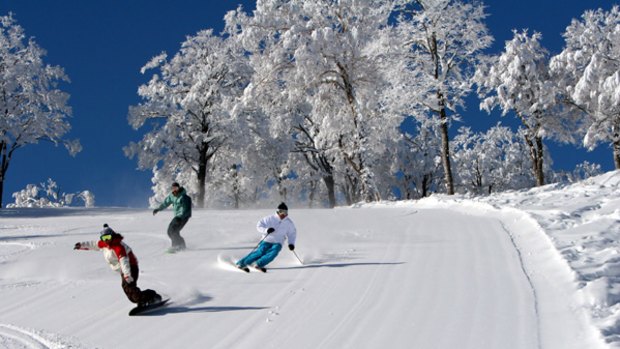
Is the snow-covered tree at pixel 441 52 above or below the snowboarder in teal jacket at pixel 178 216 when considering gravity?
above

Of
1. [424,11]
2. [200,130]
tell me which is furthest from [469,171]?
[424,11]

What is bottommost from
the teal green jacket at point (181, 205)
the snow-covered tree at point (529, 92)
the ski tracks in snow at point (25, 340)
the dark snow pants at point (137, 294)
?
the ski tracks in snow at point (25, 340)

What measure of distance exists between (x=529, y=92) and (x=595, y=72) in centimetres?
508

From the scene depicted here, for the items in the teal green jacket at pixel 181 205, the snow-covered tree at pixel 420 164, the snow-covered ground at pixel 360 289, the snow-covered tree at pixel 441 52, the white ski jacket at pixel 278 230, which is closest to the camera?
the snow-covered ground at pixel 360 289

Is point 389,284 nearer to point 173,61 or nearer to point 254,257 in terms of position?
point 254,257

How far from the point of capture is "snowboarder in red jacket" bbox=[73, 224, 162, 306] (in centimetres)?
873

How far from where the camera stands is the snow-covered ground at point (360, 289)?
288 inches

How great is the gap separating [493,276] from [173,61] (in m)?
32.7

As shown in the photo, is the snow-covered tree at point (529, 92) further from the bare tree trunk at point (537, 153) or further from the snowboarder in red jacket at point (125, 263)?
the snowboarder in red jacket at point (125, 263)

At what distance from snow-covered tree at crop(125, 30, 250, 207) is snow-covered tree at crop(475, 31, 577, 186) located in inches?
623

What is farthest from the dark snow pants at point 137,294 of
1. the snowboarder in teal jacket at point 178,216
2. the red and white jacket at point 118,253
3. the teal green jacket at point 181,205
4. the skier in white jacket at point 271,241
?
the teal green jacket at point 181,205

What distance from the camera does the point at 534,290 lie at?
8.66m

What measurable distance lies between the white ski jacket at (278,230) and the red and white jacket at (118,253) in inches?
111

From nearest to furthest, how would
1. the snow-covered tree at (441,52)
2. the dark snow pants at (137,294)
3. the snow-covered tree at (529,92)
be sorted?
the dark snow pants at (137,294)
the snow-covered tree at (441,52)
the snow-covered tree at (529,92)
